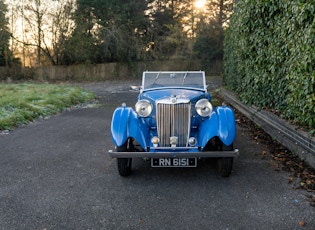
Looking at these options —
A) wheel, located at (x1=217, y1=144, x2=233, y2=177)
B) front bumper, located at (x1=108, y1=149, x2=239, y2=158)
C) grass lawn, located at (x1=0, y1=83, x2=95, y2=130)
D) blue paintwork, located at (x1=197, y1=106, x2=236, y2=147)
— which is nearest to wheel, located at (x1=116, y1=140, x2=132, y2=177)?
front bumper, located at (x1=108, y1=149, x2=239, y2=158)

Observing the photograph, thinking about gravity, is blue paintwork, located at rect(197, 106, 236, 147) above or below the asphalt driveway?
above

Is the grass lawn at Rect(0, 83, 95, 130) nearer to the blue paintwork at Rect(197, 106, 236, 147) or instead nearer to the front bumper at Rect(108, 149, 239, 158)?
the front bumper at Rect(108, 149, 239, 158)

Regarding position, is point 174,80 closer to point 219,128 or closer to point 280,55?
point 219,128

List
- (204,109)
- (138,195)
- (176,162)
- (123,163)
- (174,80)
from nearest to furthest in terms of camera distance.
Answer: (138,195) → (176,162) → (123,163) → (204,109) → (174,80)

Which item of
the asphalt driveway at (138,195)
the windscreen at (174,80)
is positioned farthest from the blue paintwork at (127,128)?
the windscreen at (174,80)

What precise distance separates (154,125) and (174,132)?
18.9 inches

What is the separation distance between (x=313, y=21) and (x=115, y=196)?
12.0 feet

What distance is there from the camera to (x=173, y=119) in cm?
441

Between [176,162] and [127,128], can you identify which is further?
[127,128]

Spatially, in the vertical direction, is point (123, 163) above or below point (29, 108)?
below

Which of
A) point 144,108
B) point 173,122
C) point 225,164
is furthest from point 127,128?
point 225,164

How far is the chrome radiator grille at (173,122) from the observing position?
439 centimetres

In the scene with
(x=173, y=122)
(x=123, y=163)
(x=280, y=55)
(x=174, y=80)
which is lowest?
(x=123, y=163)

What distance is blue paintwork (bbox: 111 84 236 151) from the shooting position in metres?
4.29
